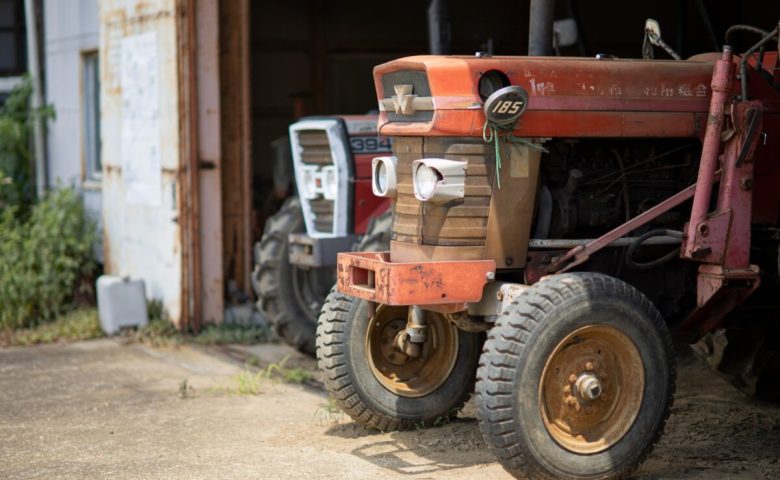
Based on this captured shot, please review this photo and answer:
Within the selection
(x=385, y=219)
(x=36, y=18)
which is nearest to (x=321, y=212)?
(x=385, y=219)

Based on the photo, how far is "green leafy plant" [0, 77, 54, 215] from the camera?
12430 mm

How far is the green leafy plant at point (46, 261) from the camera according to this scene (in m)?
10.3

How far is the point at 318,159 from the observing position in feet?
28.4

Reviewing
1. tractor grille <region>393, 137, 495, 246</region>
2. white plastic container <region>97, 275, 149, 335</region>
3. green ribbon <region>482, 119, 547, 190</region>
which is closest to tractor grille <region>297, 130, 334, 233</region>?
white plastic container <region>97, 275, 149, 335</region>

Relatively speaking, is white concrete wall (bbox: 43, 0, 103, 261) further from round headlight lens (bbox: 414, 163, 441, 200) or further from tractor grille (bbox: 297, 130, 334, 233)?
round headlight lens (bbox: 414, 163, 441, 200)

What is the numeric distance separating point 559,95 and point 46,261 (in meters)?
6.31

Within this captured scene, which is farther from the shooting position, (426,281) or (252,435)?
(252,435)

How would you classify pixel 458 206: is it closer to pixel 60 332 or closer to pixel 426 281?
pixel 426 281

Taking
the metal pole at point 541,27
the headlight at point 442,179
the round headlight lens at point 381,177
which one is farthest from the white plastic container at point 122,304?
the headlight at point 442,179

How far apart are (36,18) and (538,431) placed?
9217 mm

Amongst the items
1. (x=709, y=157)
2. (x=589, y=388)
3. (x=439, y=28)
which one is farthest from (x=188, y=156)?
(x=589, y=388)

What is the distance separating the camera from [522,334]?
201 inches

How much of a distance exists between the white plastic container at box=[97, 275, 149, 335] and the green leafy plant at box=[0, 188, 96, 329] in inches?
29.8

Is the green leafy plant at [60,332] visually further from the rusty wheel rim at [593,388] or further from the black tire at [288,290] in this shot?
the rusty wheel rim at [593,388]
